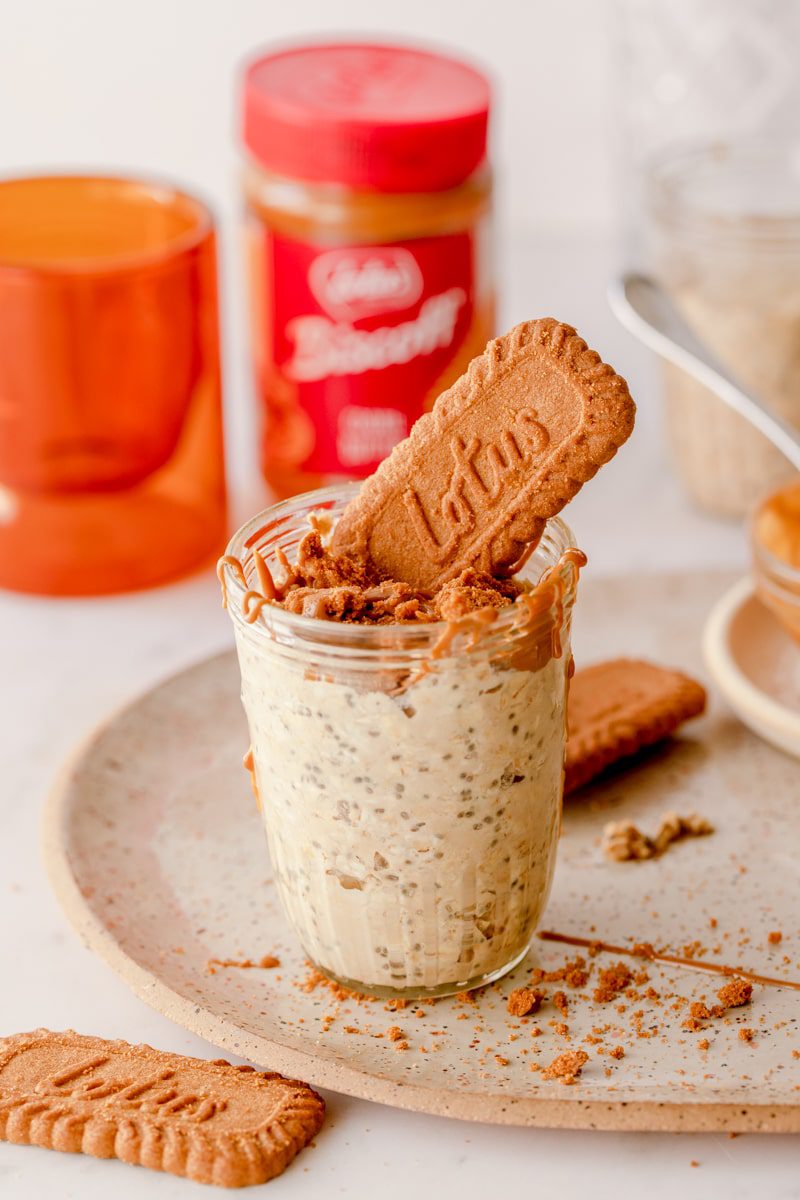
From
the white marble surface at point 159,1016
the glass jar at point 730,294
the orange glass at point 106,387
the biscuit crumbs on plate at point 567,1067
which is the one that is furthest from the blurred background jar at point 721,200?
the biscuit crumbs on plate at point 567,1067

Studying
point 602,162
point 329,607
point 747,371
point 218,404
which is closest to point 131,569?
point 218,404

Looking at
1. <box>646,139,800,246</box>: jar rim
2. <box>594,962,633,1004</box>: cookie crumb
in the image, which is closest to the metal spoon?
<box>646,139,800,246</box>: jar rim

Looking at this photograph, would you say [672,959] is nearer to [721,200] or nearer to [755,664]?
[755,664]

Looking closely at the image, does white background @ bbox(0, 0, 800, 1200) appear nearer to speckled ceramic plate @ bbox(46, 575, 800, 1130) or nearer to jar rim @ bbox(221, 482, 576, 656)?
speckled ceramic plate @ bbox(46, 575, 800, 1130)

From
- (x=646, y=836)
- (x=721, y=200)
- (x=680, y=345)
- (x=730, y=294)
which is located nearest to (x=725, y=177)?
(x=721, y=200)

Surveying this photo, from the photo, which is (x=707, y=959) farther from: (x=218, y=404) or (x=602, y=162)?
(x=602, y=162)
